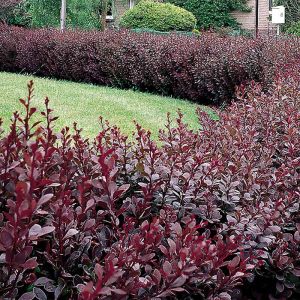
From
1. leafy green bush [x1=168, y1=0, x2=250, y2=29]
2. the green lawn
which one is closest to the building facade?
leafy green bush [x1=168, y1=0, x2=250, y2=29]

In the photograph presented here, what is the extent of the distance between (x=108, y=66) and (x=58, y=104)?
3022mm

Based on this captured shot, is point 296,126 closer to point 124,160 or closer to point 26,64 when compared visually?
point 124,160

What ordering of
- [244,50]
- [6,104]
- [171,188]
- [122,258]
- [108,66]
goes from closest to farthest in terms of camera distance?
1. [122,258]
2. [171,188]
3. [6,104]
4. [244,50]
5. [108,66]

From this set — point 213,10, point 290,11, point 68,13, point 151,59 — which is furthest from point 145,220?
point 290,11

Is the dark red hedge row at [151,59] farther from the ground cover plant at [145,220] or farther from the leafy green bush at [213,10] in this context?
the leafy green bush at [213,10]

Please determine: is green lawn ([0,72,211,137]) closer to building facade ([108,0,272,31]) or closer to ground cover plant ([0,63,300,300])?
ground cover plant ([0,63,300,300])

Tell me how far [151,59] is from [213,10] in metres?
15.7

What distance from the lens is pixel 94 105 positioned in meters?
8.57

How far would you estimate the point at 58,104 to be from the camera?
8492 millimetres

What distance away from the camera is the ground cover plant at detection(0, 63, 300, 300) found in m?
1.30

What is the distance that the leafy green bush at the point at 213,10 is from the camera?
25266 millimetres

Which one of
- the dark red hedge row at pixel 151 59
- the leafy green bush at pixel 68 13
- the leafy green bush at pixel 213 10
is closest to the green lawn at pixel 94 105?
the dark red hedge row at pixel 151 59

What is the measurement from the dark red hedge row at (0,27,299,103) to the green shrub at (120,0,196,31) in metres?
7.07

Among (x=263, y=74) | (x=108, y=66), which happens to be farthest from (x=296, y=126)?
(x=108, y=66)
